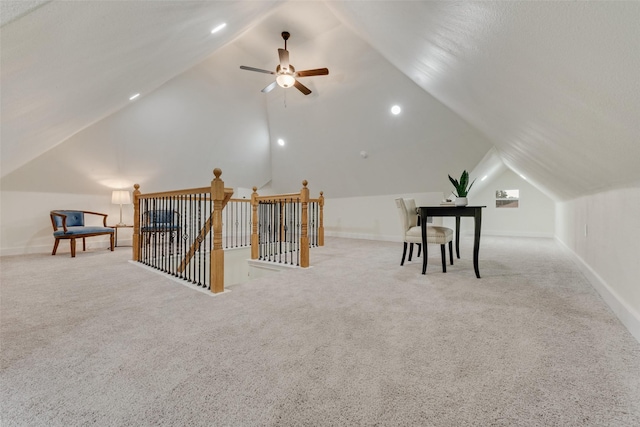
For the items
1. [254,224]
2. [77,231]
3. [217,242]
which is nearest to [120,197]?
[77,231]

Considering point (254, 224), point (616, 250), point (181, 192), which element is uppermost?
point (181, 192)

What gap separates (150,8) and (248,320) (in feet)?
6.99

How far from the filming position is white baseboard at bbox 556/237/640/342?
1.52 meters

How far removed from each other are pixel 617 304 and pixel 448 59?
2137 millimetres

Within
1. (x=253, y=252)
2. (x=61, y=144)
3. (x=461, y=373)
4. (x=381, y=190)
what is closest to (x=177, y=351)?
(x=461, y=373)

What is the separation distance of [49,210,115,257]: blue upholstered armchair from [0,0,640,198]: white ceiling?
1180 mm

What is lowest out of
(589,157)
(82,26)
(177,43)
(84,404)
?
(84,404)

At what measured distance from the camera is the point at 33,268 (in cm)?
337

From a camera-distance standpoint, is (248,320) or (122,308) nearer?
(248,320)

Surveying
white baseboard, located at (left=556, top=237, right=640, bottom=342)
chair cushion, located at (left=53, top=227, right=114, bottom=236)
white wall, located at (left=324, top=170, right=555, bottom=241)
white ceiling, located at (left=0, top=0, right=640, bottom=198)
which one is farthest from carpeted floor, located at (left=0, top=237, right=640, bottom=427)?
white wall, located at (left=324, top=170, right=555, bottom=241)

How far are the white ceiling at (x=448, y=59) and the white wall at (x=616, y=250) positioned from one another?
18 cm

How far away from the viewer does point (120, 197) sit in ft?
17.2

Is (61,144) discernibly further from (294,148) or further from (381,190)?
(381,190)

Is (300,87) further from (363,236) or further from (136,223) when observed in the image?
(363,236)
